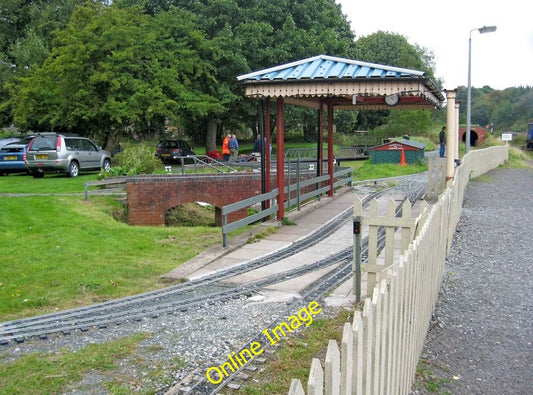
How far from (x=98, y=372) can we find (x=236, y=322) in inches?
66.3

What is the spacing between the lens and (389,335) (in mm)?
3482

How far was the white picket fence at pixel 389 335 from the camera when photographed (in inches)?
89.9

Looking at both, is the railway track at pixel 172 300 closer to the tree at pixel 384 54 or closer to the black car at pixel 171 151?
the black car at pixel 171 151

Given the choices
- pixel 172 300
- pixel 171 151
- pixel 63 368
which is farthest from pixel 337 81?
pixel 171 151

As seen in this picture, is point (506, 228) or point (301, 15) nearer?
point (506, 228)

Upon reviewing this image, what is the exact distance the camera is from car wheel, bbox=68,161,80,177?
21.7 m

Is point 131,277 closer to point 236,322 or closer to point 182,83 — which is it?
point 236,322

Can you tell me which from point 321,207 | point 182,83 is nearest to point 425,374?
point 321,207

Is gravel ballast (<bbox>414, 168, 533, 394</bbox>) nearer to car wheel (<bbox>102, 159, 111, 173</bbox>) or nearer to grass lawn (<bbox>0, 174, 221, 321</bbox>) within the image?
grass lawn (<bbox>0, 174, 221, 321</bbox>)

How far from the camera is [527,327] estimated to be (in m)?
6.33

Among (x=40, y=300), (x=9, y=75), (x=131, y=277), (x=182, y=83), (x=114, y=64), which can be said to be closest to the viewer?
(x=40, y=300)

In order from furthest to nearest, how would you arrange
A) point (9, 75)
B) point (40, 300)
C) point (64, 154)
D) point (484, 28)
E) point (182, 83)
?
point (9, 75) → point (182, 83) → point (484, 28) → point (64, 154) → point (40, 300)

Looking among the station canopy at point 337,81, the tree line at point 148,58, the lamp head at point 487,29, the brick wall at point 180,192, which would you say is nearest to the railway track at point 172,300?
the station canopy at point 337,81

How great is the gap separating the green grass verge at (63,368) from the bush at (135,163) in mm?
14523
